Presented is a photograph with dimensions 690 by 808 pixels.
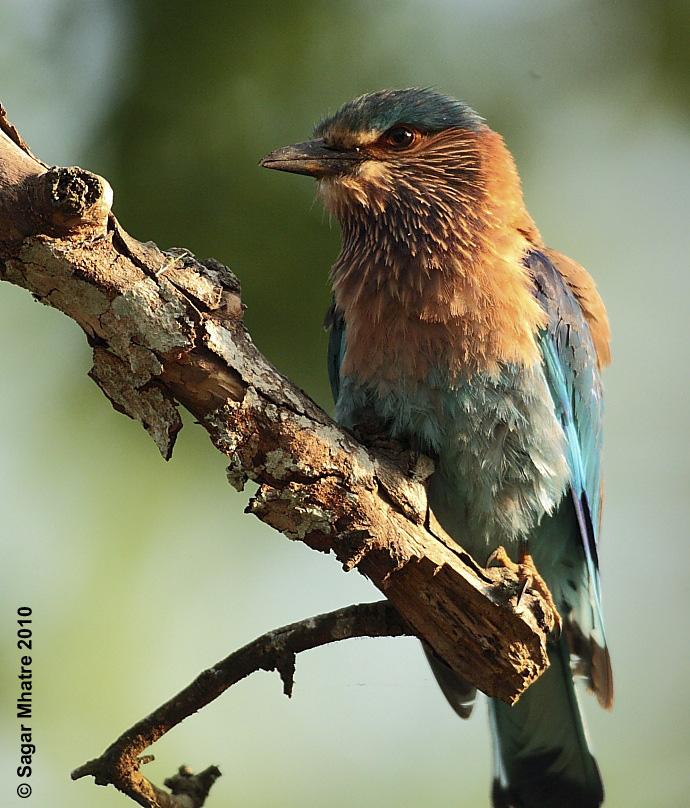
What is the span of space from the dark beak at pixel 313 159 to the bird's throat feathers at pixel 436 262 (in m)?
0.04

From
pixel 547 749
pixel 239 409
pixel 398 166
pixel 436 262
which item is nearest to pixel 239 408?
pixel 239 409

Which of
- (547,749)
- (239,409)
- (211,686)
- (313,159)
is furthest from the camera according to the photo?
(547,749)

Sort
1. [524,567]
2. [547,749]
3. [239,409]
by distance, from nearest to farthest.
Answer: [239,409], [524,567], [547,749]

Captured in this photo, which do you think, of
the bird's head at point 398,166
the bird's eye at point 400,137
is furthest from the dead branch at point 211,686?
the bird's eye at point 400,137

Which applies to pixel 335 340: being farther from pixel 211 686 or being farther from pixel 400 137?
pixel 211 686

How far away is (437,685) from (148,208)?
7.76ft

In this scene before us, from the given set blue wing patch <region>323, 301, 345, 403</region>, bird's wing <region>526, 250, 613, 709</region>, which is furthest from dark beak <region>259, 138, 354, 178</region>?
bird's wing <region>526, 250, 613, 709</region>

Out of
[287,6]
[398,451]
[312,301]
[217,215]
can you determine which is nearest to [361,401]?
[398,451]

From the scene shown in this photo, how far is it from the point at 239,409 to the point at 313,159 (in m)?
1.29

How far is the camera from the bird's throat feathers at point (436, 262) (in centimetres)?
265

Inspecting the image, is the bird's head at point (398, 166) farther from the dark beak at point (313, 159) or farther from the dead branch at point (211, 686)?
the dead branch at point (211, 686)

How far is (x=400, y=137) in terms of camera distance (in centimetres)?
307

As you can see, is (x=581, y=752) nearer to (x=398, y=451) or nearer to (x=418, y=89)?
(x=398, y=451)

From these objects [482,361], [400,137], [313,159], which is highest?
[400,137]
